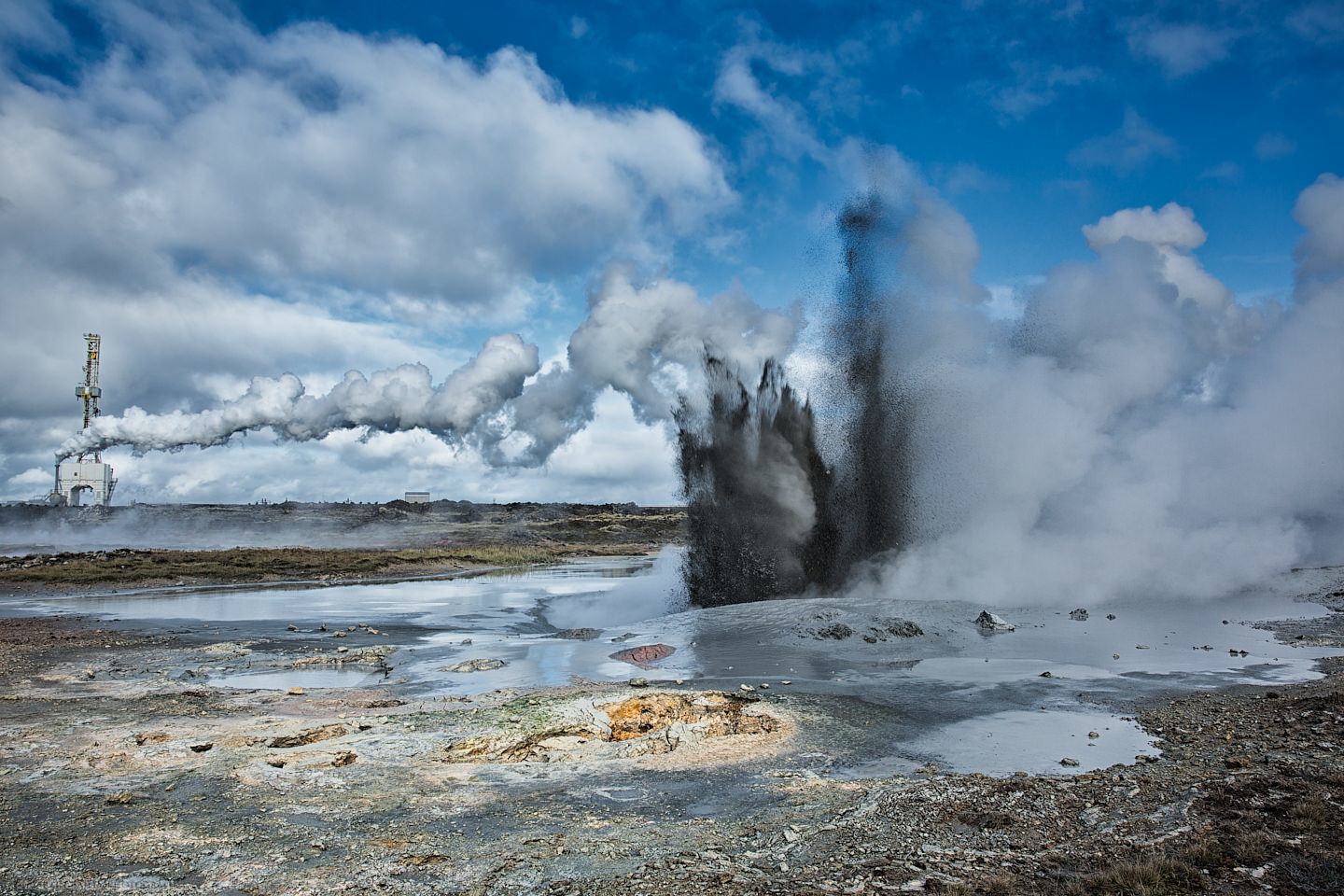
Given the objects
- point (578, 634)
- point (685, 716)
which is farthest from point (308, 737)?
point (578, 634)

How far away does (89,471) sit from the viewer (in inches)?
2987

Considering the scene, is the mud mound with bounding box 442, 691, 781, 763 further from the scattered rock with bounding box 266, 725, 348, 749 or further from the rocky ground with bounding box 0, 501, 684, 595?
the rocky ground with bounding box 0, 501, 684, 595

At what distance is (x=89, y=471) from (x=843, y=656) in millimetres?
85950

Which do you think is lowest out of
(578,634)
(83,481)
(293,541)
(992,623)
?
(293,541)

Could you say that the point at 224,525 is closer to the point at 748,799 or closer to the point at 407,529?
the point at 407,529

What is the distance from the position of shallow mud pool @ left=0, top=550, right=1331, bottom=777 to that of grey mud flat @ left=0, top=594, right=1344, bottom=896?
0.85 m

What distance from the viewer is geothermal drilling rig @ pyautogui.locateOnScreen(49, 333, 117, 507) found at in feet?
245

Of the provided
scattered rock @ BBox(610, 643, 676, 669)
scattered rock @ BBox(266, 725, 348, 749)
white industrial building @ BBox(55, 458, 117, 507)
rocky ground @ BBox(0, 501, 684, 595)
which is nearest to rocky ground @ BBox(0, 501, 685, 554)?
rocky ground @ BBox(0, 501, 684, 595)

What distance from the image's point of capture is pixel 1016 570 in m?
27.9

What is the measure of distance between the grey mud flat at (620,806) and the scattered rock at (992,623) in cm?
845

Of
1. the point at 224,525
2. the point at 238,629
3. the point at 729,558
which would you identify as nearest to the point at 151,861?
the point at 238,629

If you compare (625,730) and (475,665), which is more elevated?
(625,730)

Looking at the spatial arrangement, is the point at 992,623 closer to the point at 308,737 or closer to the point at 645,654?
the point at 645,654

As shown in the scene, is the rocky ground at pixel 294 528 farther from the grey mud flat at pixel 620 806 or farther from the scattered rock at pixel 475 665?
the grey mud flat at pixel 620 806
